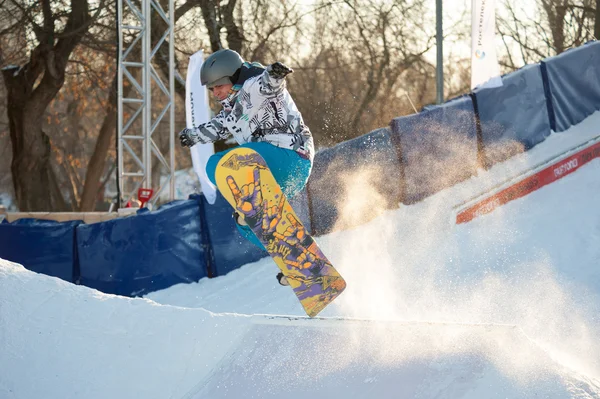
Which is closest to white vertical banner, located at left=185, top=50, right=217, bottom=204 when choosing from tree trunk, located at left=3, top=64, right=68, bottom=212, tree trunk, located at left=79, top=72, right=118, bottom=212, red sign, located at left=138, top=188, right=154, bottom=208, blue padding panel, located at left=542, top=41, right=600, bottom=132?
red sign, located at left=138, top=188, right=154, bottom=208

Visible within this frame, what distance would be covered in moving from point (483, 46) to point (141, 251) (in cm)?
603

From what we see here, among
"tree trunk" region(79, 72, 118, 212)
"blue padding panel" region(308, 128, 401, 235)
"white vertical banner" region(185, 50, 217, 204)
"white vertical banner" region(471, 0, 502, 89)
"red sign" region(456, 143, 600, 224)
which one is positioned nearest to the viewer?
"red sign" region(456, 143, 600, 224)

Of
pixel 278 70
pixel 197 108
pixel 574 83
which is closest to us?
pixel 278 70

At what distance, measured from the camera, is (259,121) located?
5.01 metres

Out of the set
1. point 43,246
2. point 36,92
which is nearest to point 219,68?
point 43,246

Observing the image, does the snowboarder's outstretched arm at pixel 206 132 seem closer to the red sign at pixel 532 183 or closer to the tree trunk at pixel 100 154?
the red sign at pixel 532 183

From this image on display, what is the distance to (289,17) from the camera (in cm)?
1978

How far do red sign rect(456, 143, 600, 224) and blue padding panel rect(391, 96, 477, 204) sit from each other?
1002mm

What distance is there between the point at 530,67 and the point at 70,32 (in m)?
10.9

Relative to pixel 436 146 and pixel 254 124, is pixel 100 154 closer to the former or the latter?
pixel 436 146

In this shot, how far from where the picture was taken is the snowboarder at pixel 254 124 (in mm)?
4969

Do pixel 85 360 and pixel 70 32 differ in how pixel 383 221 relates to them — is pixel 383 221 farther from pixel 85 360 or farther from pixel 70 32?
pixel 70 32

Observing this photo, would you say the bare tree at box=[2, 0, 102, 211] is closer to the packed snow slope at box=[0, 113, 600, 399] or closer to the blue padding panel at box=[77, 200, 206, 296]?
the blue padding panel at box=[77, 200, 206, 296]

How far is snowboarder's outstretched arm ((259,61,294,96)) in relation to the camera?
464cm
